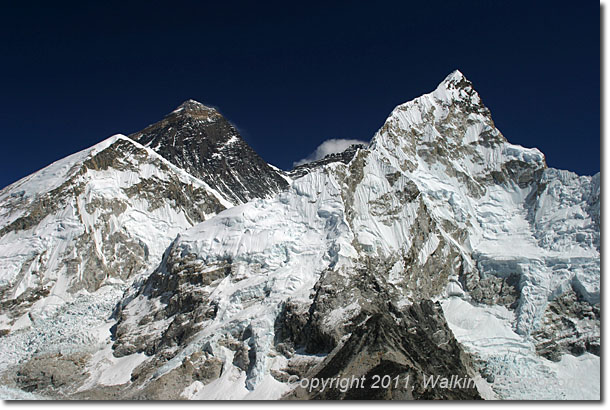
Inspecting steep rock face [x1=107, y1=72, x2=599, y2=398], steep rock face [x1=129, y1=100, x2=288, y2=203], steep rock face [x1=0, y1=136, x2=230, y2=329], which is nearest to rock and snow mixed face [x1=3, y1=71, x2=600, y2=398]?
steep rock face [x1=107, y1=72, x2=599, y2=398]

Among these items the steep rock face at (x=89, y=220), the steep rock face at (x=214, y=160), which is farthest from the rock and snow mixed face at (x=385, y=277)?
the steep rock face at (x=214, y=160)

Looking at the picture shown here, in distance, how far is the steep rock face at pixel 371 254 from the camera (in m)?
71.4

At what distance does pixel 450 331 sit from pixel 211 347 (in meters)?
35.6

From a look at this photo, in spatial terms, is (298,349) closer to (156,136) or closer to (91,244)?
(91,244)

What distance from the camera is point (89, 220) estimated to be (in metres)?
112

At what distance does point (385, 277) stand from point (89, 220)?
65.2 m

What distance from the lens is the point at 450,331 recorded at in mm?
79250

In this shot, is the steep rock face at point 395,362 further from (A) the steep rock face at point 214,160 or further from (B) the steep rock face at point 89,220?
(A) the steep rock face at point 214,160

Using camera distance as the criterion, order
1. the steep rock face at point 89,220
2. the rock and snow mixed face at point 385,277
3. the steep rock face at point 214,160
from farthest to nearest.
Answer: the steep rock face at point 214,160 < the steep rock face at point 89,220 < the rock and snow mixed face at point 385,277

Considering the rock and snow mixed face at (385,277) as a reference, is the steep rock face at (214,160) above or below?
above

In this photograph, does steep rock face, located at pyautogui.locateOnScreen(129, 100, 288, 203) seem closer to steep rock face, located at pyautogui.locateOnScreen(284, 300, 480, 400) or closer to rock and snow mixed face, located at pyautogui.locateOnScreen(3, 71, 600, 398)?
rock and snow mixed face, located at pyautogui.locateOnScreen(3, 71, 600, 398)

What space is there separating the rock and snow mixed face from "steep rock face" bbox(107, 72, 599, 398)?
10.9 inches

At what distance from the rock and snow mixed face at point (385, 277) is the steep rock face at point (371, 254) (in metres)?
0.28

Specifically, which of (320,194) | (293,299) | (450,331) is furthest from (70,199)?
(450,331)
